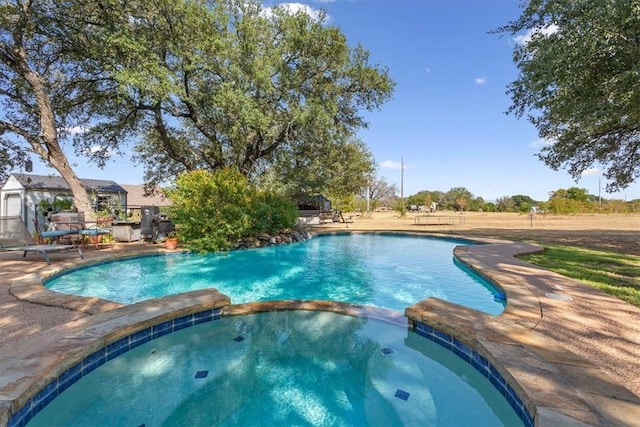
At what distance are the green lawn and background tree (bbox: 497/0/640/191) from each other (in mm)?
3048

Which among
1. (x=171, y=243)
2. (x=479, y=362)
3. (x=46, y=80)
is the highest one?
(x=46, y=80)

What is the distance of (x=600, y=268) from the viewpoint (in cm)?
632

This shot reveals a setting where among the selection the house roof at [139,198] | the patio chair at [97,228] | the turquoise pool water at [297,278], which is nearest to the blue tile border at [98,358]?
the turquoise pool water at [297,278]

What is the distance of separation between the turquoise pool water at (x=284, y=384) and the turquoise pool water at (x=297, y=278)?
Result: 1.58 m

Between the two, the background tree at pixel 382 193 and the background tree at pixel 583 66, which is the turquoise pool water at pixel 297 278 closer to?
the background tree at pixel 583 66

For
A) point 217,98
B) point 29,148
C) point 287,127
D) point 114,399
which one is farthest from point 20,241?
point 287,127

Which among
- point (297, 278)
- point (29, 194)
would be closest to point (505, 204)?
point (297, 278)

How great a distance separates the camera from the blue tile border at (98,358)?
213 centimetres

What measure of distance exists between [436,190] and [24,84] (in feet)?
225

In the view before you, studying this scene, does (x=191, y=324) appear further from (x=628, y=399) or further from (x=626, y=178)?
(x=626, y=178)

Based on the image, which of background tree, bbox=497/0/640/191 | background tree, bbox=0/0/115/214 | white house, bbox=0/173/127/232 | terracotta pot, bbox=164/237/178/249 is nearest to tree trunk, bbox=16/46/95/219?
background tree, bbox=0/0/115/214

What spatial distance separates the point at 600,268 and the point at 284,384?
717 cm

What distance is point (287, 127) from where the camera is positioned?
12422 mm

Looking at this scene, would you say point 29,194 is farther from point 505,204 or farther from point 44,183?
point 505,204
